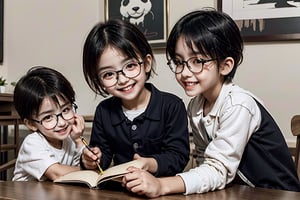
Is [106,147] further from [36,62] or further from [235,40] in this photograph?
[36,62]

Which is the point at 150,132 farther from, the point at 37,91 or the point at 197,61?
the point at 37,91

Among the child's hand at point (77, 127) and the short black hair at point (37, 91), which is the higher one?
the short black hair at point (37, 91)

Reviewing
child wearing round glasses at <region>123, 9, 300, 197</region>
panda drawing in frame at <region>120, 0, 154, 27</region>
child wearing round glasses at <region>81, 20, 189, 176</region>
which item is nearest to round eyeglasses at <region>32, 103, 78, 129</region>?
child wearing round glasses at <region>81, 20, 189, 176</region>

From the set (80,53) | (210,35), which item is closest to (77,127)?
(210,35)

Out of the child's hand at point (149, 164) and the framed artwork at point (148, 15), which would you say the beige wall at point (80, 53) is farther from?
the child's hand at point (149, 164)

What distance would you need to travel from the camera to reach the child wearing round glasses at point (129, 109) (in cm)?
106

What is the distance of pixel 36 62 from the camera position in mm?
2805

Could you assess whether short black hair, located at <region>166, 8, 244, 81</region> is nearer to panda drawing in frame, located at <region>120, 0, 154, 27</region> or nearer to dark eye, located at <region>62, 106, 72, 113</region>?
dark eye, located at <region>62, 106, 72, 113</region>

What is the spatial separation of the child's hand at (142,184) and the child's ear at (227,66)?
14.5 inches

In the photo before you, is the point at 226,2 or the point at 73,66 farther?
the point at 73,66

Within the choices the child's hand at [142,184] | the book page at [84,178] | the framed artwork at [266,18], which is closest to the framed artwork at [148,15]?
the framed artwork at [266,18]

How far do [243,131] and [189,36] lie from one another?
27 centimetres

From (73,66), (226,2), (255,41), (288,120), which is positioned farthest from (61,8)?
(288,120)

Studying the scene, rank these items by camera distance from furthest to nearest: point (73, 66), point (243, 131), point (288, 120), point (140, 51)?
point (73, 66) < point (288, 120) < point (140, 51) < point (243, 131)
